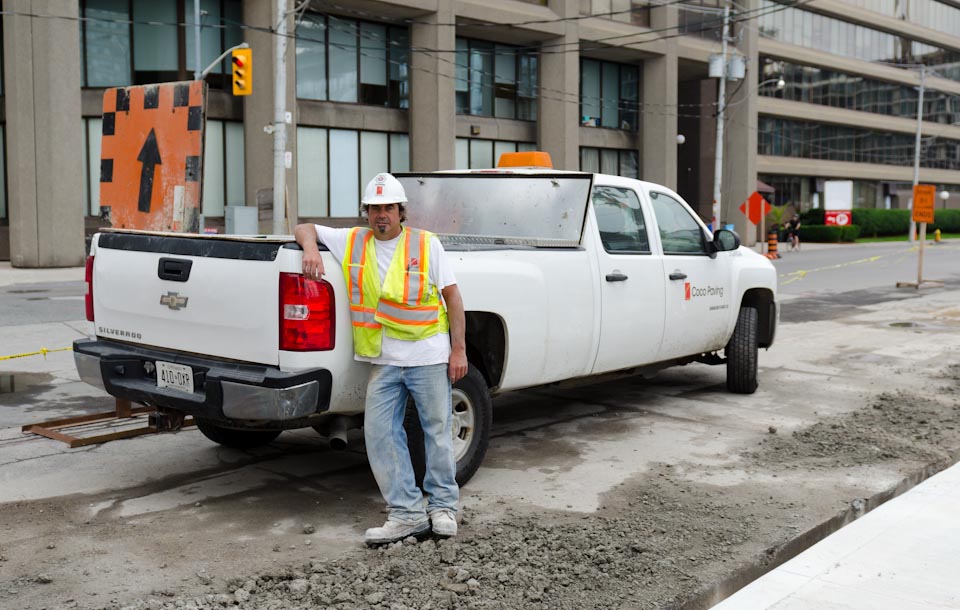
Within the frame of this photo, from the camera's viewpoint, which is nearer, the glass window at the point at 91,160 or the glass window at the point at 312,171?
the glass window at the point at 91,160

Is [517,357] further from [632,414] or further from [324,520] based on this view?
[632,414]

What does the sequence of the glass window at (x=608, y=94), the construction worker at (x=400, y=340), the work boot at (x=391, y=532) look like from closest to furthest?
the work boot at (x=391, y=532)
the construction worker at (x=400, y=340)
the glass window at (x=608, y=94)

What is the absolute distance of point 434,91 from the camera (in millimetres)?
36094

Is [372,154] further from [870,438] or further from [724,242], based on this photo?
[870,438]

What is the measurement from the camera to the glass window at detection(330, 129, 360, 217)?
115ft

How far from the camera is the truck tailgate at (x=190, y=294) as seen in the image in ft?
16.8

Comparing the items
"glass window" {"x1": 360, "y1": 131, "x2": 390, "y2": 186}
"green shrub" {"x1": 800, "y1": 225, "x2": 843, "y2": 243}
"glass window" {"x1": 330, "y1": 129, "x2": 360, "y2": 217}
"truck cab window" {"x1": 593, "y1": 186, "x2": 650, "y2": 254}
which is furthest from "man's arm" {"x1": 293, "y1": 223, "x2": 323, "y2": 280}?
"green shrub" {"x1": 800, "y1": 225, "x2": 843, "y2": 243}

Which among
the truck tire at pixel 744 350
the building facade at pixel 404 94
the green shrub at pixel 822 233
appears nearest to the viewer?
the truck tire at pixel 744 350

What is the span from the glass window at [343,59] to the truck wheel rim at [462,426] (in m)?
30.6

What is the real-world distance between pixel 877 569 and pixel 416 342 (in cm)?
246

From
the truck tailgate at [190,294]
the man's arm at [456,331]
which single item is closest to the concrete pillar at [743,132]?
the truck tailgate at [190,294]

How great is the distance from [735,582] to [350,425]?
86.1 inches

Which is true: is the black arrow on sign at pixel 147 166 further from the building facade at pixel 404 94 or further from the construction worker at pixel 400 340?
the building facade at pixel 404 94

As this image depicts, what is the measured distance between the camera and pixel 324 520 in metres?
5.32
